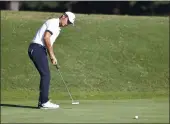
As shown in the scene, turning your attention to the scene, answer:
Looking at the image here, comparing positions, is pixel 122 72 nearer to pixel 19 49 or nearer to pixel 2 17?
pixel 19 49

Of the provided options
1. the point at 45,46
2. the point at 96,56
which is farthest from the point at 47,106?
the point at 96,56

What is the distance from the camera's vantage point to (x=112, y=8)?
41312mm

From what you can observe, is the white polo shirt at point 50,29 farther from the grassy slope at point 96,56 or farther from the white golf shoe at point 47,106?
the grassy slope at point 96,56

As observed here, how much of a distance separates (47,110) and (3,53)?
15.1m

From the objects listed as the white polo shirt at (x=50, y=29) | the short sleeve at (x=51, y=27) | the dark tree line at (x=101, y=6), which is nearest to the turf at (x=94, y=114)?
the white polo shirt at (x=50, y=29)

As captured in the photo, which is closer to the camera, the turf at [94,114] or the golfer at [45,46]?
the turf at [94,114]

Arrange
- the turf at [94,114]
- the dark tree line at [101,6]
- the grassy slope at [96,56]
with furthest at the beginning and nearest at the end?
the dark tree line at [101,6]
the grassy slope at [96,56]
the turf at [94,114]

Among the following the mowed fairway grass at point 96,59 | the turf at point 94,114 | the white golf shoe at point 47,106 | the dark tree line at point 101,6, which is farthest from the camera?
the dark tree line at point 101,6

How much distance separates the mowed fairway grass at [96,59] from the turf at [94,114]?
171 inches

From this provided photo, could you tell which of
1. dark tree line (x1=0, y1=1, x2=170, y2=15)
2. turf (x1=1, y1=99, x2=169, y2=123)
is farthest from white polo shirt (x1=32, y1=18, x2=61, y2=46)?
dark tree line (x1=0, y1=1, x2=170, y2=15)

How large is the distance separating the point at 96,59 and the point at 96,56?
0.42 m

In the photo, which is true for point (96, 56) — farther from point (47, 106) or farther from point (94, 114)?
point (94, 114)

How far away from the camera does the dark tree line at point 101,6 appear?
40.2m

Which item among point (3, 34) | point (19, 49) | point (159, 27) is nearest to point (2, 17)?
point (3, 34)
